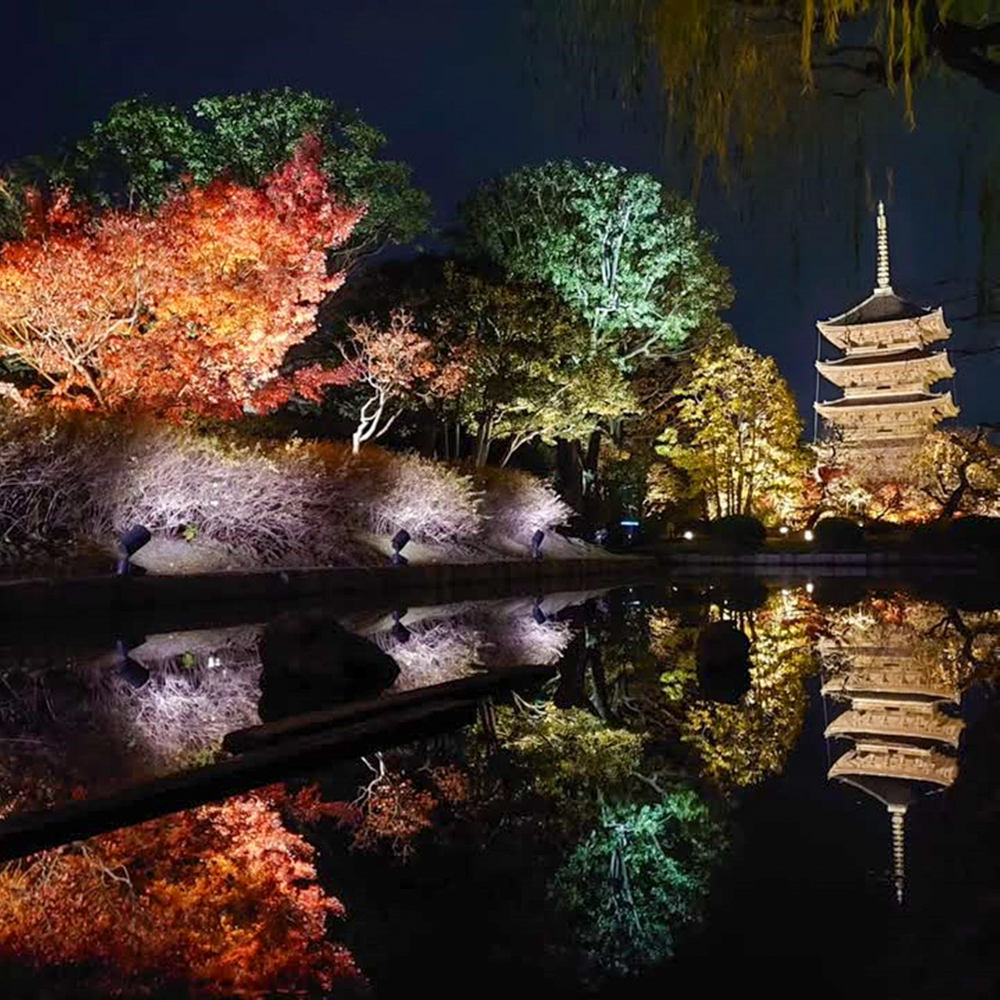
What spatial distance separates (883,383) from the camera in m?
44.0

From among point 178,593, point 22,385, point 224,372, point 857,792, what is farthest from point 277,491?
point 857,792

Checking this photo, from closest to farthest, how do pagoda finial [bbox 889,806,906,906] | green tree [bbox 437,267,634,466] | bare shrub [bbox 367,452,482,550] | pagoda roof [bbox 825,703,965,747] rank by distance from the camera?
1. pagoda finial [bbox 889,806,906,906]
2. pagoda roof [bbox 825,703,965,747]
3. bare shrub [bbox 367,452,482,550]
4. green tree [bbox 437,267,634,466]

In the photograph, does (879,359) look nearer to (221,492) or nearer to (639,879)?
(221,492)

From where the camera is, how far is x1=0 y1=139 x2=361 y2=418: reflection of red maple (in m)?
16.4

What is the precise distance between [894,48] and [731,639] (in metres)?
5.37

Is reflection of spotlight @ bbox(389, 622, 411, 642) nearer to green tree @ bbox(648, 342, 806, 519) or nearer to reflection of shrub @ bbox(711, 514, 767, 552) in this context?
reflection of shrub @ bbox(711, 514, 767, 552)

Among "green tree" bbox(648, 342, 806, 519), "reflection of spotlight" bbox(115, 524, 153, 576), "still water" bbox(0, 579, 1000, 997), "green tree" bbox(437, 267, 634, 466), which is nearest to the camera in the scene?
"still water" bbox(0, 579, 1000, 997)

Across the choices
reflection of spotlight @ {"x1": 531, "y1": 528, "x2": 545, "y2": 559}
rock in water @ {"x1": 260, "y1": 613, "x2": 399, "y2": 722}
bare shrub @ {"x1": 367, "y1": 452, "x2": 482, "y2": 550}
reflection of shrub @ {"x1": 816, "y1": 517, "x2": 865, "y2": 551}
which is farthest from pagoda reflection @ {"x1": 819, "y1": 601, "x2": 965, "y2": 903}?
reflection of shrub @ {"x1": 816, "y1": 517, "x2": 865, "y2": 551}

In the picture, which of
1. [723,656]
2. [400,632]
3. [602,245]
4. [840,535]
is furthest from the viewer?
[840,535]

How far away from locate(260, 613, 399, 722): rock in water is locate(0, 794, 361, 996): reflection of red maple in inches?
121

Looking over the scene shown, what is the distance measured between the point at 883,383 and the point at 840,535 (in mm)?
12691

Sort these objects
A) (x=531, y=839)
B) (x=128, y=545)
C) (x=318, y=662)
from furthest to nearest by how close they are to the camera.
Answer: (x=128, y=545), (x=318, y=662), (x=531, y=839)

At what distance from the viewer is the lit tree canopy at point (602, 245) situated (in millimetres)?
27219

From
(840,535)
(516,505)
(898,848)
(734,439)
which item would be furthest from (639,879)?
(734,439)
